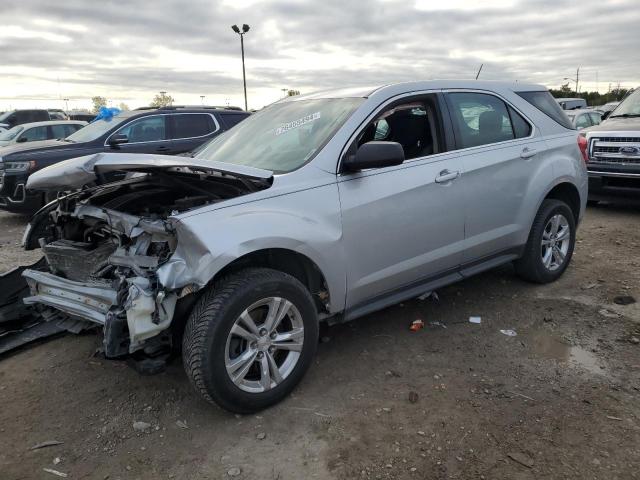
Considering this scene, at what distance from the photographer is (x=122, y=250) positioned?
3.04 m

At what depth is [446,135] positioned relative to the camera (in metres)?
3.93

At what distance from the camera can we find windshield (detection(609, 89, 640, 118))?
8500 millimetres

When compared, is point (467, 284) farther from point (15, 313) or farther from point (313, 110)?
point (15, 313)

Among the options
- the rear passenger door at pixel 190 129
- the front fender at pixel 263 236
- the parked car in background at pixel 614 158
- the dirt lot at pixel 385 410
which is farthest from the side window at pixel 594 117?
the front fender at pixel 263 236

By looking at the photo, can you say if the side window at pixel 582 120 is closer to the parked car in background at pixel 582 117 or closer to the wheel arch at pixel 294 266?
the parked car in background at pixel 582 117

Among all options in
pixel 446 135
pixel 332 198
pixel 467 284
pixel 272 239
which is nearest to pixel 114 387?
pixel 272 239

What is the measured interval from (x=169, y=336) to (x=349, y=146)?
159 cm

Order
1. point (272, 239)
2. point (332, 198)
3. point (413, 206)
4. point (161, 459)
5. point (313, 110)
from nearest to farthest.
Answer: point (161, 459) < point (272, 239) < point (332, 198) < point (413, 206) < point (313, 110)

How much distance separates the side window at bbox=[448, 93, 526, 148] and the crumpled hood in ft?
5.70

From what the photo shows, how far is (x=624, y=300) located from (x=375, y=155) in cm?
285

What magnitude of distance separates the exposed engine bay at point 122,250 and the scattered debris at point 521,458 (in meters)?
1.80

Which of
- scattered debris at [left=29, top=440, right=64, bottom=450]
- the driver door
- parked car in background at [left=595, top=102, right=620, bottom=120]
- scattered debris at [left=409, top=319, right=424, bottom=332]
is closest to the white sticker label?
the driver door

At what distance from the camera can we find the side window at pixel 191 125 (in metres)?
8.95

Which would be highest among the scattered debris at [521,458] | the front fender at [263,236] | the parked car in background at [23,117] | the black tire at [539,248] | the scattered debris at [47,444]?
the parked car in background at [23,117]
